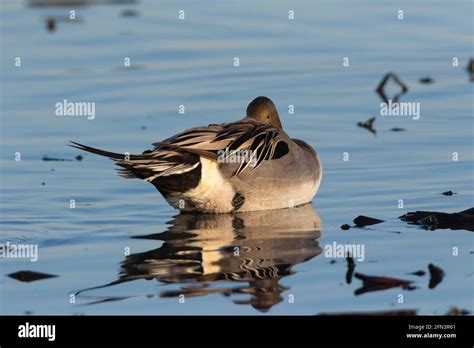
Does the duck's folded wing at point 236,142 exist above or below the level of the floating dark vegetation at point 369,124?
below

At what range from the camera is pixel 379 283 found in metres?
7.83

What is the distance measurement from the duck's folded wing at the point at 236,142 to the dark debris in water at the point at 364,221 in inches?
46.4

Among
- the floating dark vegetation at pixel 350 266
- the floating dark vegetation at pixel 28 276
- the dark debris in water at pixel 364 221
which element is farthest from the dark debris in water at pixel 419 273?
the floating dark vegetation at pixel 28 276

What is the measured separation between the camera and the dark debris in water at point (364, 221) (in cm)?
952

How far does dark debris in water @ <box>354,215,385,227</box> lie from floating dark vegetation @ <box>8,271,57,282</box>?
2.61 m

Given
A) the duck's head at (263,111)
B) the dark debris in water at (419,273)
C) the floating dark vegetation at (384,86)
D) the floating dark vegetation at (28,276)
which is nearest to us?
the dark debris in water at (419,273)

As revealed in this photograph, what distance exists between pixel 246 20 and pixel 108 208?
9284 mm

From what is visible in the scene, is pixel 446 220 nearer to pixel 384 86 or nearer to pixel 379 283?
pixel 379 283

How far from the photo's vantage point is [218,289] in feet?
25.9

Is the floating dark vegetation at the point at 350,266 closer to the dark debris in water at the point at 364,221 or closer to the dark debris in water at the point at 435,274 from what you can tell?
the dark debris in water at the point at 435,274

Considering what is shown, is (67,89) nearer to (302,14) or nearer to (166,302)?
(302,14)

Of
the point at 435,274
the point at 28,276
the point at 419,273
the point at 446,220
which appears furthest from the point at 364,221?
the point at 28,276

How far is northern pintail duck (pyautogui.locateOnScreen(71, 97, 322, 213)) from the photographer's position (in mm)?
9852
